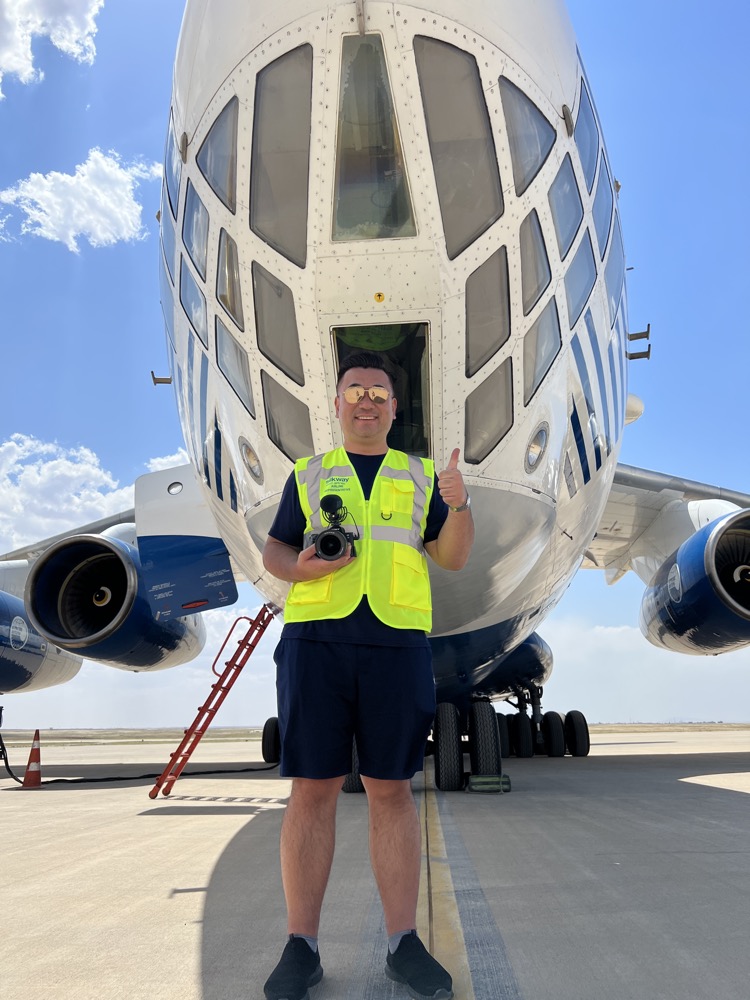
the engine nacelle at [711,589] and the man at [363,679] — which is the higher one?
the engine nacelle at [711,589]

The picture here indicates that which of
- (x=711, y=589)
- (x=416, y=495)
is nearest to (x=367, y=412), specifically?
(x=416, y=495)

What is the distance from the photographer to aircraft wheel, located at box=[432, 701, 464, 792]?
6.87m

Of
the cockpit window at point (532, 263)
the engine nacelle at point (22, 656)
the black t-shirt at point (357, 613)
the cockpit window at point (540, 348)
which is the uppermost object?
the cockpit window at point (532, 263)

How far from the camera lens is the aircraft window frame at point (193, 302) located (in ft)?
15.2

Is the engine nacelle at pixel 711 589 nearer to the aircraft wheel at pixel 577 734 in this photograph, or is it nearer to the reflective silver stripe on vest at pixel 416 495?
the aircraft wheel at pixel 577 734

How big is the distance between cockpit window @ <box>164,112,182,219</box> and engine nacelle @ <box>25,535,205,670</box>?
416 cm

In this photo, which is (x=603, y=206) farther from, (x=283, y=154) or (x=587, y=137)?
(x=283, y=154)

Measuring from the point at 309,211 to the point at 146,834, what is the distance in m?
3.41

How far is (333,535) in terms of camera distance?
227cm

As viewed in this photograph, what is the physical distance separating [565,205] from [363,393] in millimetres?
2404

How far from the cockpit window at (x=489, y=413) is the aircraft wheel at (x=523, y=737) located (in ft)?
31.0

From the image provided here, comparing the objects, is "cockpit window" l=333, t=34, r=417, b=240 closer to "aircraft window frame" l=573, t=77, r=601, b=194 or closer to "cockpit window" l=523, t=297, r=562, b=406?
"cockpit window" l=523, t=297, r=562, b=406

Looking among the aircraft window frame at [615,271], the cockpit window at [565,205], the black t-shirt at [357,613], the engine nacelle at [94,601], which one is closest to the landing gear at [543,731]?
the engine nacelle at [94,601]

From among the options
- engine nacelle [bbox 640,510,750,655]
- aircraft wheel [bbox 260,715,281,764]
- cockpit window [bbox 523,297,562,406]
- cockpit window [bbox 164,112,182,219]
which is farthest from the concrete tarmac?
aircraft wheel [bbox 260,715,281,764]
